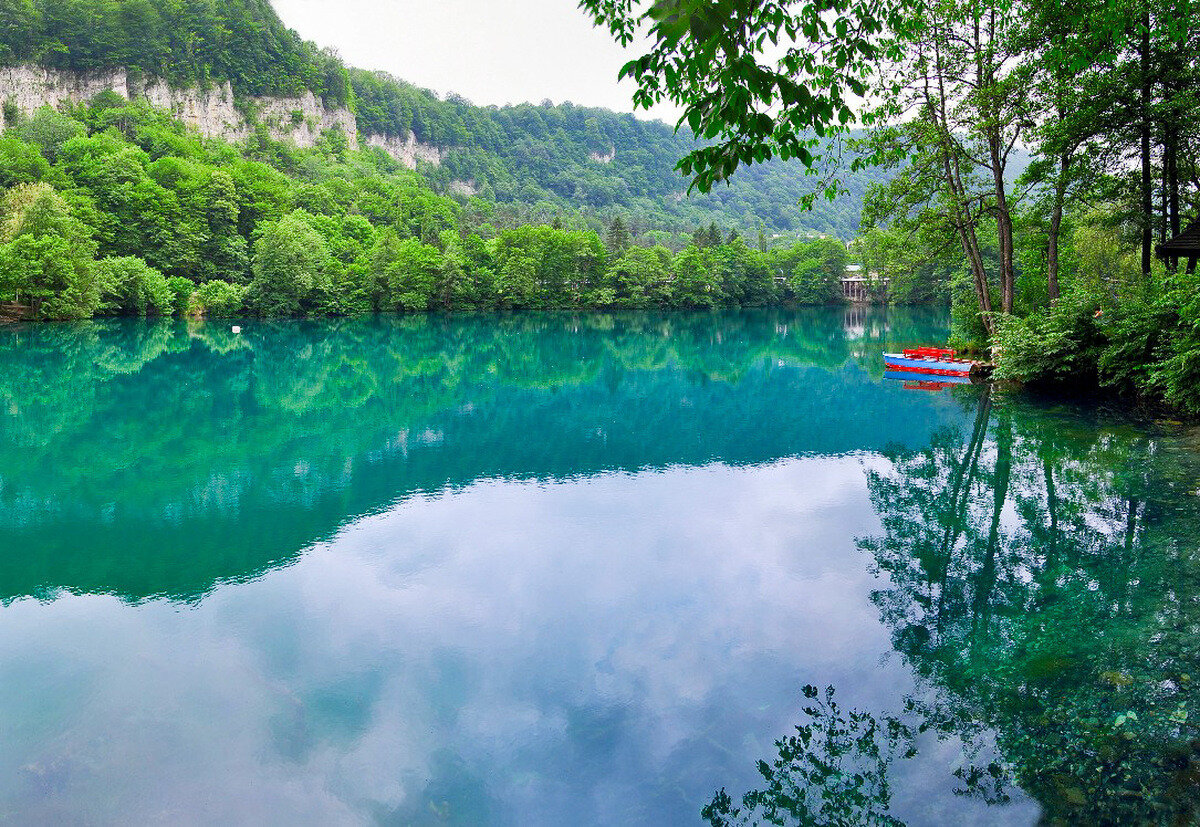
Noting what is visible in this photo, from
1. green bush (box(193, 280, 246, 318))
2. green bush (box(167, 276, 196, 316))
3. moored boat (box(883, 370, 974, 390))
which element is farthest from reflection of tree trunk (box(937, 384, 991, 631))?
green bush (box(167, 276, 196, 316))

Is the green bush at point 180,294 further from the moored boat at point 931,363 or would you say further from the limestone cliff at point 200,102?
the moored boat at point 931,363

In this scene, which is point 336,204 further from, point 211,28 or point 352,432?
point 352,432

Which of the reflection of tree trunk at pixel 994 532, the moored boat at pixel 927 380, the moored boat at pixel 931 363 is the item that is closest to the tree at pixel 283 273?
the moored boat at pixel 931 363

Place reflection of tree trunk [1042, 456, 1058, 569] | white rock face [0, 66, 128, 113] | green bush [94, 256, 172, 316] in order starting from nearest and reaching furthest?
reflection of tree trunk [1042, 456, 1058, 569] → green bush [94, 256, 172, 316] → white rock face [0, 66, 128, 113]

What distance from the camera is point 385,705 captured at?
5.84 metres

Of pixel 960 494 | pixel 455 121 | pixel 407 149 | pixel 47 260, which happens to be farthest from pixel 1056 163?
pixel 455 121

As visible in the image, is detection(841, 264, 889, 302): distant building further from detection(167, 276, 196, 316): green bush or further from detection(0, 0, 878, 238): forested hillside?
detection(167, 276, 196, 316): green bush

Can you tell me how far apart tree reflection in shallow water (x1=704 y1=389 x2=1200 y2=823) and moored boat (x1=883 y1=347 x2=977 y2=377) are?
11024 millimetres

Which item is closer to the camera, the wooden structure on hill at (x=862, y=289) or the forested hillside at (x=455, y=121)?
the wooden structure on hill at (x=862, y=289)

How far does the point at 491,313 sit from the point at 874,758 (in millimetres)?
61427

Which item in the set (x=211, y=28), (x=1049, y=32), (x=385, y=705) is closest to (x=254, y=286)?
(x=1049, y=32)

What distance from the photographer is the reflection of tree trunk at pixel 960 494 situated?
8.08 meters

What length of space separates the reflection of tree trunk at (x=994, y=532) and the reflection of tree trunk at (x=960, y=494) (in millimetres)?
306

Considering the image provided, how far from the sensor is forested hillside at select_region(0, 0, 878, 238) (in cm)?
9131
